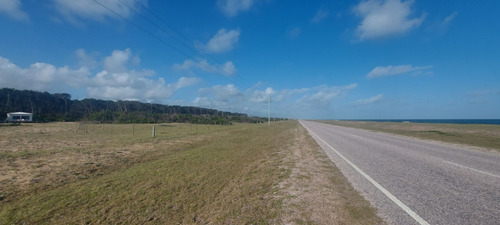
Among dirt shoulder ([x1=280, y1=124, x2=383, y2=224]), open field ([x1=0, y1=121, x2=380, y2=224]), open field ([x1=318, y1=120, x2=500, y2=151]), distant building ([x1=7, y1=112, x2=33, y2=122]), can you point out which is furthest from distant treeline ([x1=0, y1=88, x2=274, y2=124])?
dirt shoulder ([x1=280, y1=124, x2=383, y2=224])

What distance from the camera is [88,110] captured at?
352 ft

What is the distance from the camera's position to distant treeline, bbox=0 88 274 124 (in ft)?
226

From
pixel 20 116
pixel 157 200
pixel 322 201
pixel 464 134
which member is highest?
pixel 20 116

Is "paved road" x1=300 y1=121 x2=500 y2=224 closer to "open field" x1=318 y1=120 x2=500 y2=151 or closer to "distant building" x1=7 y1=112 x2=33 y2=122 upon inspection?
"open field" x1=318 y1=120 x2=500 y2=151

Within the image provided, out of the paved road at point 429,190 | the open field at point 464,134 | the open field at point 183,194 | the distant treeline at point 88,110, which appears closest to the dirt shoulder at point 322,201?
the open field at point 183,194

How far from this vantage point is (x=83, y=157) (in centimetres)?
1009

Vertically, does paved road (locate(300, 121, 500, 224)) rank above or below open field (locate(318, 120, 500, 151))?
below

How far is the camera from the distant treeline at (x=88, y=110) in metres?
68.8

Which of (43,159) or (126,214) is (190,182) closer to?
(126,214)

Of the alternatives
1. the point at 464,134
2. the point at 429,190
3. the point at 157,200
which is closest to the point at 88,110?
the point at 157,200

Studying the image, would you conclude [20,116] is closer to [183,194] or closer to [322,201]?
[183,194]

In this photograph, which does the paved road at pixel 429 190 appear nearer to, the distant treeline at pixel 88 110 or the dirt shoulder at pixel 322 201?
the dirt shoulder at pixel 322 201

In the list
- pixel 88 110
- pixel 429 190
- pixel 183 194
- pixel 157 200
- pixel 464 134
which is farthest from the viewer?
pixel 88 110

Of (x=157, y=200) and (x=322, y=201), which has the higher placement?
(x=322, y=201)
